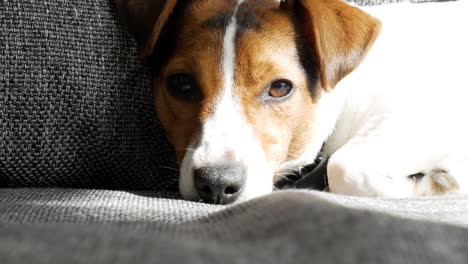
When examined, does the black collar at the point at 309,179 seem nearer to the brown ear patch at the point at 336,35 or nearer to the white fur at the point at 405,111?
the white fur at the point at 405,111

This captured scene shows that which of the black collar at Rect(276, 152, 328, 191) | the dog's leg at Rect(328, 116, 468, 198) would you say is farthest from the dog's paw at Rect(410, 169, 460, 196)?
the black collar at Rect(276, 152, 328, 191)

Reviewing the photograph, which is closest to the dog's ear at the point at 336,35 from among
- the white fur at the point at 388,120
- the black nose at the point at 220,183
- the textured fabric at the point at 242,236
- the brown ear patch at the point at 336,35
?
the brown ear patch at the point at 336,35

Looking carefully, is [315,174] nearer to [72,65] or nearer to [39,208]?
[72,65]

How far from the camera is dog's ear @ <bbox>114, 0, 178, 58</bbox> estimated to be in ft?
5.58

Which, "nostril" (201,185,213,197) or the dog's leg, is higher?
"nostril" (201,185,213,197)

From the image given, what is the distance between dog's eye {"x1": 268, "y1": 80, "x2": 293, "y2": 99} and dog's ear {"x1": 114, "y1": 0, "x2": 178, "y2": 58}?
35 cm

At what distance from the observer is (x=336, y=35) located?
172 cm

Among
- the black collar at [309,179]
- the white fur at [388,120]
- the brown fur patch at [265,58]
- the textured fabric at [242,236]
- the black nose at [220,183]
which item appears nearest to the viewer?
the textured fabric at [242,236]

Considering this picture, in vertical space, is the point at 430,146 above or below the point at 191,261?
below

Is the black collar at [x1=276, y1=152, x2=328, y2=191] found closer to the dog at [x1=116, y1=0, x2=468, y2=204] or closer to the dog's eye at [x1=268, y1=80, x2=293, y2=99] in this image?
the dog at [x1=116, y1=0, x2=468, y2=204]

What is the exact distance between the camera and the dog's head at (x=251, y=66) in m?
1.62

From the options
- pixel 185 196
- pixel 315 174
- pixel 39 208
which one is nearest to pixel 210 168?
pixel 185 196

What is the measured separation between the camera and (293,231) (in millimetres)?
822

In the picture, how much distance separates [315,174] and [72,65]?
83cm
